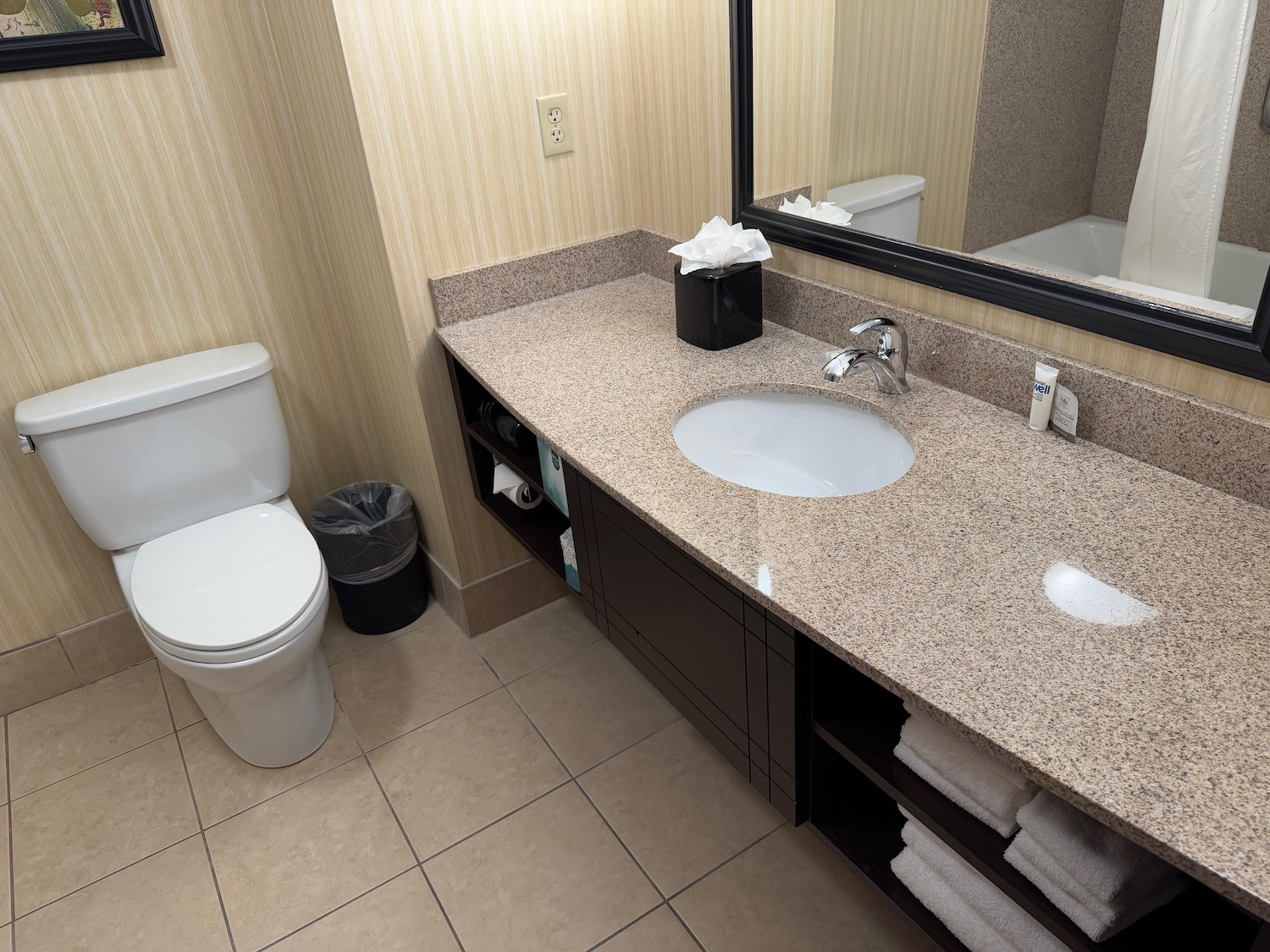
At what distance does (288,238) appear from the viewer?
2.14 metres

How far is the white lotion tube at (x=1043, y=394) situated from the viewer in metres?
1.24

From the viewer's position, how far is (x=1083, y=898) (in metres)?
0.90

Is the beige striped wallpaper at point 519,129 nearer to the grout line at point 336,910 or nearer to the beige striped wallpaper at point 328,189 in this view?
the beige striped wallpaper at point 328,189

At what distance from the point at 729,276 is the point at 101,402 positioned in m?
1.30

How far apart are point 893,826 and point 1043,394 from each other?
Result: 2.04 feet

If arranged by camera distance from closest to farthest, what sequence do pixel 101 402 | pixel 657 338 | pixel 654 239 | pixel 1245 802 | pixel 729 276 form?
pixel 1245 802, pixel 729 276, pixel 657 338, pixel 101 402, pixel 654 239

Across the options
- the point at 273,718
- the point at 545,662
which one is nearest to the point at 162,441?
the point at 273,718

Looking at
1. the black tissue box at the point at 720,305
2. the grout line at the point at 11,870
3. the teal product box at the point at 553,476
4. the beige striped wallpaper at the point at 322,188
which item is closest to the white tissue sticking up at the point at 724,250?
the black tissue box at the point at 720,305

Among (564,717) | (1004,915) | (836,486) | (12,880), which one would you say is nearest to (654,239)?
(836,486)

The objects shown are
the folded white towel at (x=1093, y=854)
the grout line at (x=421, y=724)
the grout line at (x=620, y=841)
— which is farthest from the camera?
the grout line at (x=421, y=724)

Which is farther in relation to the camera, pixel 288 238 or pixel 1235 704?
pixel 288 238

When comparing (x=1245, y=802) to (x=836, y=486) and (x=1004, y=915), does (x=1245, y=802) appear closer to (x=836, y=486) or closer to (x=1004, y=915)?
(x=1004, y=915)

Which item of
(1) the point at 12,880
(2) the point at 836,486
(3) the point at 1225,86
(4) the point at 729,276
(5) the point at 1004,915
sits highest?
(3) the point at 1225,86

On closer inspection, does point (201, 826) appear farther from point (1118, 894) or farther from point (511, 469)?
point (1118, 894)
